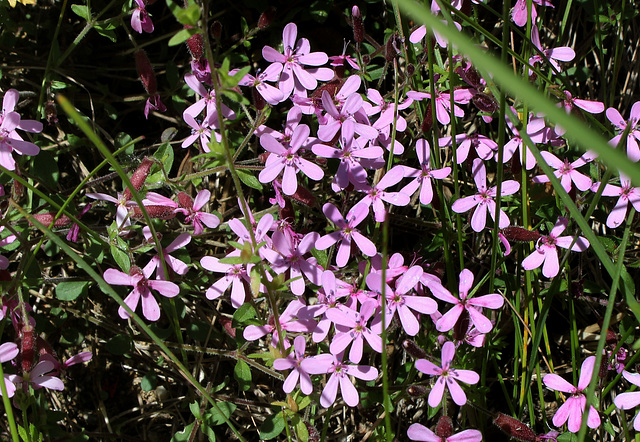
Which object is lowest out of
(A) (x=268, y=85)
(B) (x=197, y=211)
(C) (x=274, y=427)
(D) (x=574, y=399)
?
(D) (x=574, y=399)

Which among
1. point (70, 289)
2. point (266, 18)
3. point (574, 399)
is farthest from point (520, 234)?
point (70, 289)

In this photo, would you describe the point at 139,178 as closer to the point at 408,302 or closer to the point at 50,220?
the point at 50,220

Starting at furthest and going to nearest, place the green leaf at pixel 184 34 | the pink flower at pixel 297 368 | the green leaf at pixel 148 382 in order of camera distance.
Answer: the green leaf at pixel 148 382
the pink flower at pixel 297 368
the green leaf at pixel 184 34

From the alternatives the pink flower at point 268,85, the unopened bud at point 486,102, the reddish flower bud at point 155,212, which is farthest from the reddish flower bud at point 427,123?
the reddish flower bud at point 155,212

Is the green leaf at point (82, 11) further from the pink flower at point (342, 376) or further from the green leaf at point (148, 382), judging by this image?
the pink flower at point (342, 376)

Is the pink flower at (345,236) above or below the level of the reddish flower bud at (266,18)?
below

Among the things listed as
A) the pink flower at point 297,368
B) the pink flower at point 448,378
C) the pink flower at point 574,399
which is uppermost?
the pink flower at point 297,368
